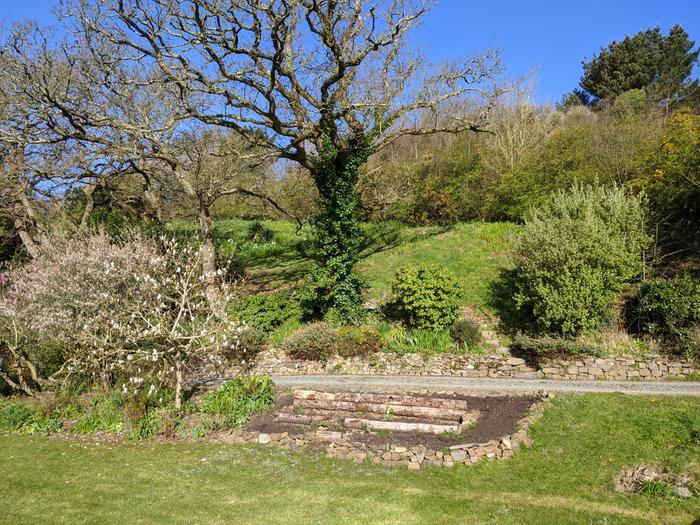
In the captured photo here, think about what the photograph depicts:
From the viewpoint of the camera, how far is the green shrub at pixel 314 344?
1390cm

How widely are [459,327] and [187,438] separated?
7.70 m

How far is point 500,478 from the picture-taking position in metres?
7.36

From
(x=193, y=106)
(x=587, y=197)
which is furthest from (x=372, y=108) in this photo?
(x=587, y=197)

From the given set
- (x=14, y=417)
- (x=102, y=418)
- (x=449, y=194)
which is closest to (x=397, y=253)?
(x=449, y=194)

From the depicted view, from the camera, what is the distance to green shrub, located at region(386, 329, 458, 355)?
43.4 ft

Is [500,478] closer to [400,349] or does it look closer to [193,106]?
[400,349]

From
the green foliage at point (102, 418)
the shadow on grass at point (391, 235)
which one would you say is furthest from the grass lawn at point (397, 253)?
the green foliage at point (102, 418)

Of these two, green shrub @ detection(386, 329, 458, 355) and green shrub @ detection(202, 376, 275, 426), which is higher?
green shrub @ detection(386, 329, 458, 355)

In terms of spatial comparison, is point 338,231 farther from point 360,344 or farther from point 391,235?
point 391,235

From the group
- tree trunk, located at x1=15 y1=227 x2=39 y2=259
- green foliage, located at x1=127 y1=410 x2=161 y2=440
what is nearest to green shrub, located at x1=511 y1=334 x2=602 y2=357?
green foliage, located at x1=127 y1=410 x2=161 y2=440

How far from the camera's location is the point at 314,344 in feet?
45.7

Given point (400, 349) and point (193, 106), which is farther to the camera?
point (193, 106)

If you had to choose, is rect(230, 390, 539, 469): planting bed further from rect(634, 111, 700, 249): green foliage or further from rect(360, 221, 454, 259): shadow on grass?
rect(360, 221, 454, 259): shadow on grass

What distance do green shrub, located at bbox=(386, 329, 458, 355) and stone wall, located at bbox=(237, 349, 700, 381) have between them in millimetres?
216
